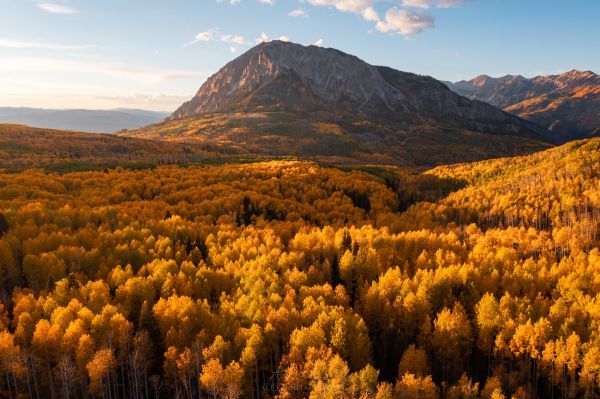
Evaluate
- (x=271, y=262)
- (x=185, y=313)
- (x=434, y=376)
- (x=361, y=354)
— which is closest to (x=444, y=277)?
(x=434, y=376)

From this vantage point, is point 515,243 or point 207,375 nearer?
point 207,375

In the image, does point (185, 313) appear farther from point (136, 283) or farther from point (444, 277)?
point (444, 277)

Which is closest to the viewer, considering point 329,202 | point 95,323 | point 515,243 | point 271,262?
point 95,323

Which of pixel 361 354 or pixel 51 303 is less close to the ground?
pixel 51 303

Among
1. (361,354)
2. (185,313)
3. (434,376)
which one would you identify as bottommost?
(434,376)

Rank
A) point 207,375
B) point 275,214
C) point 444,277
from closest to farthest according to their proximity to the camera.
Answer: point 207,375
point 444,277
point 275,214

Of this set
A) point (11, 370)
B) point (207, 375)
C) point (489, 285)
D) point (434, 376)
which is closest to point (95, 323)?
point (11, 370)

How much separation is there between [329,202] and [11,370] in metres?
153

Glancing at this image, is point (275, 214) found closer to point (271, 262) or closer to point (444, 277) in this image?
point (271, 262)

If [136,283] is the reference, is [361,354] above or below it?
below

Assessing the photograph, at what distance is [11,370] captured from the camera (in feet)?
192

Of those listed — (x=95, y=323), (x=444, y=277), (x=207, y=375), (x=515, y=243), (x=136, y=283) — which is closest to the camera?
(x=207, y=375)

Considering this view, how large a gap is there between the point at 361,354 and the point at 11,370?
175 ft

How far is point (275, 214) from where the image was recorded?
175625mm
